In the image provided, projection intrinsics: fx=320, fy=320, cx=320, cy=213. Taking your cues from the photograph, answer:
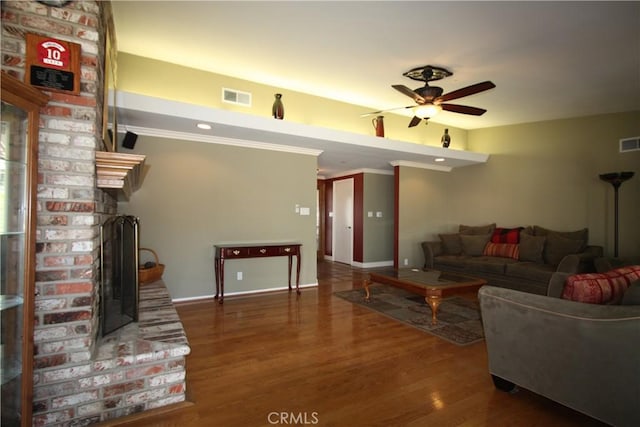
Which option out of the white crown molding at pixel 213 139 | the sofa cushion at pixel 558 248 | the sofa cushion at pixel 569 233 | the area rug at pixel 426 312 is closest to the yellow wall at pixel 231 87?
the white crown molding at pixel 213 139

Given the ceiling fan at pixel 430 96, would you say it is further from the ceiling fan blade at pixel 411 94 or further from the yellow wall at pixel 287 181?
the yellow wall at pixel 287 181

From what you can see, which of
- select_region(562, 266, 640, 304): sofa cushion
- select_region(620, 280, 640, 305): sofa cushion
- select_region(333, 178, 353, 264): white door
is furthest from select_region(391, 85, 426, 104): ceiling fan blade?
select_region(333, 178, 353, 264): white door

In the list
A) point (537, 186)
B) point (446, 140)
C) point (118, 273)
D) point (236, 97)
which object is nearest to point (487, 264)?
point (537, 186)

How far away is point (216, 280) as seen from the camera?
14.2 ft

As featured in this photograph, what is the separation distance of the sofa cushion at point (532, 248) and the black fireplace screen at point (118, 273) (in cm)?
534

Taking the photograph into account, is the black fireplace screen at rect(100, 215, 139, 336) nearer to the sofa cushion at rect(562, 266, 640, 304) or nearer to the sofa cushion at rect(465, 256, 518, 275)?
the sofa cushion at rect(562, 266, 640, 304)

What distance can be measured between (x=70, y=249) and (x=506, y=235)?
598cm

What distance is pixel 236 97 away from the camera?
4125 millimetres

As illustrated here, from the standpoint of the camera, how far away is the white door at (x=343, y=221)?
7473mm

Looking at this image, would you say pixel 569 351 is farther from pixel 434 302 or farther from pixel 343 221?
pixel 343 221

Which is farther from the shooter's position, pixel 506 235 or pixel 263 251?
pixel 506 235

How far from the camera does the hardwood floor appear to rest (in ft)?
6.04

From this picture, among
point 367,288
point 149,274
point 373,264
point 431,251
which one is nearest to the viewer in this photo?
point 149,274

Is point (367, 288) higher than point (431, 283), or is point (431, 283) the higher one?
point (431, 283)
